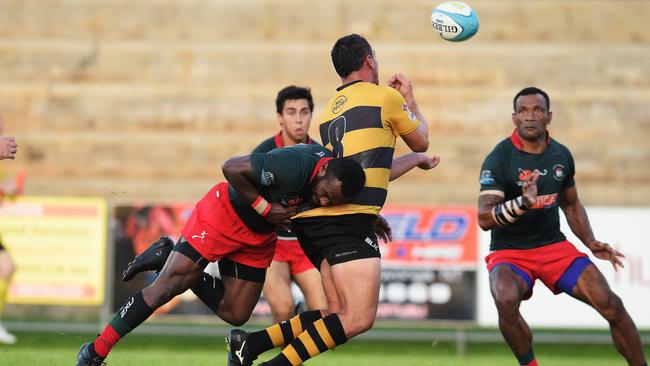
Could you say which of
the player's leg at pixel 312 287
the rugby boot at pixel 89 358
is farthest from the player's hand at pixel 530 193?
the rugby boot at pixel 89 358

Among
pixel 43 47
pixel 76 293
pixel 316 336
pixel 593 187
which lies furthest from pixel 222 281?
pixel 43 47

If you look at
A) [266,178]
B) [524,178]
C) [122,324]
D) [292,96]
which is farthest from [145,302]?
[524,178]

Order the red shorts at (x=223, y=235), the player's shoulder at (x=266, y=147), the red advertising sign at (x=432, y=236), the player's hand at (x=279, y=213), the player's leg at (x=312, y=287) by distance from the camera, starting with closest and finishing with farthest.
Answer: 1. the player's hand at (x=279, y=213)
2. the red shorts at (x=223, y=235)
3. the player's shoulder at (x=266, y=147)
4. the player's leg at (x=312, y=287)
5. the red advertising sign at (x=432, y=236)

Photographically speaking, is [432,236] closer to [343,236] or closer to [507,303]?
[507,303]

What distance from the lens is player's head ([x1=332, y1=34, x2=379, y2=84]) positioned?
750 cm

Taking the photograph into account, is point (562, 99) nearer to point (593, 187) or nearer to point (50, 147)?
point (593, 187)

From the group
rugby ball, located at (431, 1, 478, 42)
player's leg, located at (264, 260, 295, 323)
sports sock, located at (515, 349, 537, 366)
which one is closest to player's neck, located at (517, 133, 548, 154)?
rugby ball, located at (431, 1, 478, 42)

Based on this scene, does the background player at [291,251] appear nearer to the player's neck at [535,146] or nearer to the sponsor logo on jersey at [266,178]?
the player's neck at [535,146]

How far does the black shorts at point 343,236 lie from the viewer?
714 cm

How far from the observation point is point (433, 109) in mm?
19844

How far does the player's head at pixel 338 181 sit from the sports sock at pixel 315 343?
78 cm

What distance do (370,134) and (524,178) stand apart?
1.95 meters

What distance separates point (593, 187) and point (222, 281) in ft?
38.8

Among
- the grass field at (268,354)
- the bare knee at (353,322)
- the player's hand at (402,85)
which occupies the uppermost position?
the player's hand at (402,85)
